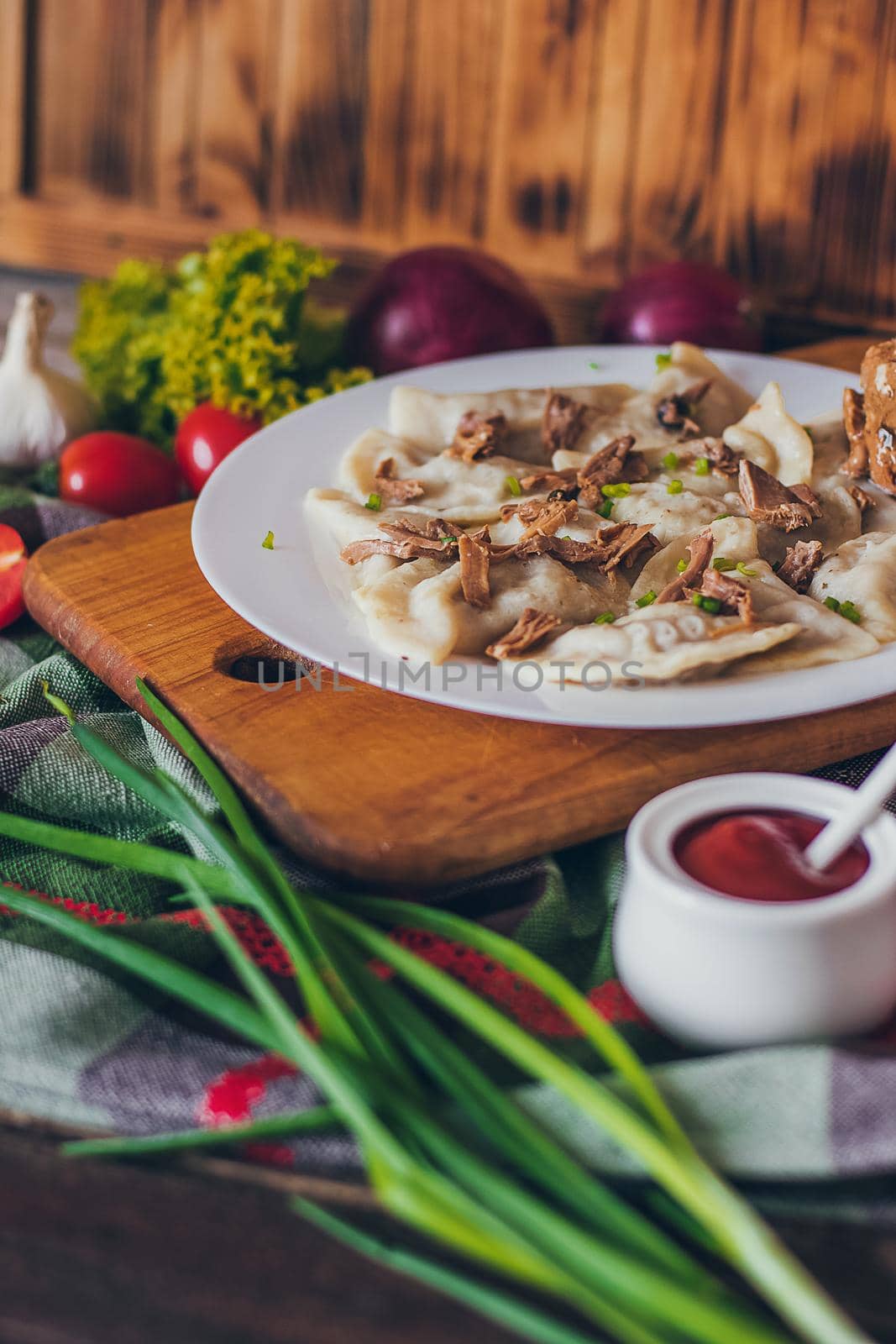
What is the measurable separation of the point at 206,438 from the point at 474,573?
1.39 metres

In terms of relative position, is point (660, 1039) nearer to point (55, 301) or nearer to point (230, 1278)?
point (230, 1278)

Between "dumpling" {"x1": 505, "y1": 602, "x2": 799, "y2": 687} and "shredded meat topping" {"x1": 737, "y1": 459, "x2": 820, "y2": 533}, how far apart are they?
0.44 m

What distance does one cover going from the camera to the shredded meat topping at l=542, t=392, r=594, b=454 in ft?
10.5

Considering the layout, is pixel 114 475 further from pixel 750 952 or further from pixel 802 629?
pixel 750 952

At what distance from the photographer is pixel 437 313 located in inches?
160

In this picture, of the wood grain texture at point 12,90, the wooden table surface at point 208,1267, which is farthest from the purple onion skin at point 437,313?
the wooden table surface at point 208,1267

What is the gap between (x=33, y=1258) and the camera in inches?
60.2

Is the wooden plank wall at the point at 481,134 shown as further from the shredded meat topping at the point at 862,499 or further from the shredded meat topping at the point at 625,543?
the shredded meat topping at the point at 625,543

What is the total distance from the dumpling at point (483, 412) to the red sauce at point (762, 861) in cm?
160

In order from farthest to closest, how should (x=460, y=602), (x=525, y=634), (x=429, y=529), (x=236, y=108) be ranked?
(x=236, y=108), (x=429, y=529), (x=460, y=602), (x=525, y=634)

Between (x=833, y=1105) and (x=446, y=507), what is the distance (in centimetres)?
168

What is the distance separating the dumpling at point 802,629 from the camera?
2.28 metres

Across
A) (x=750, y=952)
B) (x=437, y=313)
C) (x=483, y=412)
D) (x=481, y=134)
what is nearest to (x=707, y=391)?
(x=483, y=412)

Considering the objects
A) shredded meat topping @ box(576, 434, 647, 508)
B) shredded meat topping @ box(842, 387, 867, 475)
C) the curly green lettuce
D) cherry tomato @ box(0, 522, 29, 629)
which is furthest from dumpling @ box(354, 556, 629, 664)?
the curly green lettuce
